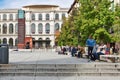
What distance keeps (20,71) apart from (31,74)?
68 cm

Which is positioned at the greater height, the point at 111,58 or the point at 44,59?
the point at 111,58

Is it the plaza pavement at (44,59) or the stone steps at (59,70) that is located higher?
the stone steps at (59,70)

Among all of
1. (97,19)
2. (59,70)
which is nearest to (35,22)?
(97,19)

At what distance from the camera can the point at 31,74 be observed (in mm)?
16297

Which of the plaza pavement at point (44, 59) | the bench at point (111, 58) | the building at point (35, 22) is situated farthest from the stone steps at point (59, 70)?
the building at point (35, 22)

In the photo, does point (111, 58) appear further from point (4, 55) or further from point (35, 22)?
point (35, 22)

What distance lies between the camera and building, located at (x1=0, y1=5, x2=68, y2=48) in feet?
514

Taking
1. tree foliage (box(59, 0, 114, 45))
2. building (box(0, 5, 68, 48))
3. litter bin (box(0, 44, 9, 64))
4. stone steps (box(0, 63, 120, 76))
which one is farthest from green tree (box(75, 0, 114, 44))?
building (box(0, 5, 68, 48))

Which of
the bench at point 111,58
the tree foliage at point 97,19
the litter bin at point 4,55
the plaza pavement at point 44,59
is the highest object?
the tree foliage at point 97,19

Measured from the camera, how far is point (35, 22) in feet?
525

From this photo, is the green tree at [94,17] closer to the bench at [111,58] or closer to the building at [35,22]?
the bench at [111,58]

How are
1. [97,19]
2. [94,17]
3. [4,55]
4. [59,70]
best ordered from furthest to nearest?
[94,17] → [97,19] → [4,55] → [59,70]

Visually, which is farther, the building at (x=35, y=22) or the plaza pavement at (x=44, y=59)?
the building at (x=35, y=22)

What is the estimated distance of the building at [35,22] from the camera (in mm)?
156625
